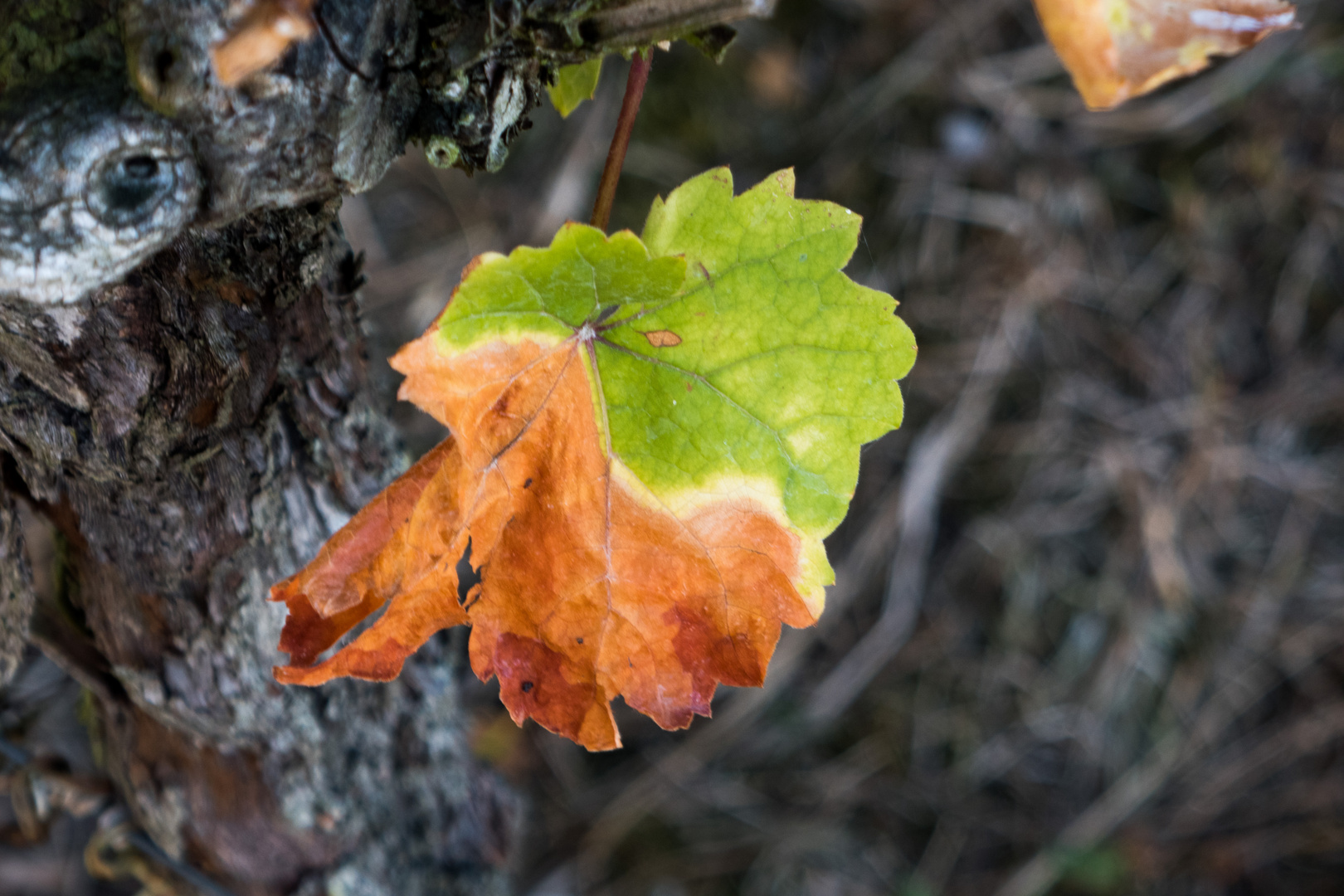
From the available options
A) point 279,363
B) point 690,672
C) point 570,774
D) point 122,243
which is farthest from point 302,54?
point 570,774

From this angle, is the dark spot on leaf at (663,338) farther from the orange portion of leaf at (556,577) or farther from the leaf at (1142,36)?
the leaf at (1142,36)

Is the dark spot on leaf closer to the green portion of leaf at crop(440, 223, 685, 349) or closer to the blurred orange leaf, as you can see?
the green portion of leaf at crop(440, 223, 685, 349)

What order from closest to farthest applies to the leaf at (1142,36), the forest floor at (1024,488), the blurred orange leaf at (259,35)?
1. the blurred orange leaf at (259,35)
2. the leaf at (1142,36)
3. the forest floor at (1024,488)

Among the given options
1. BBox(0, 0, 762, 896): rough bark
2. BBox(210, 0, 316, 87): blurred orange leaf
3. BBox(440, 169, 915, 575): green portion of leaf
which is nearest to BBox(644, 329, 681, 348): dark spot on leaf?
BBox(440, 169, 915, 575): green portion of leaf

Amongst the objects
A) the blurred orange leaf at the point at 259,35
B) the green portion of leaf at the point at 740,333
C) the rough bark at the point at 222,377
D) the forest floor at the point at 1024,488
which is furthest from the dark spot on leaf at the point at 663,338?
the forest floor at the point at 1024,488

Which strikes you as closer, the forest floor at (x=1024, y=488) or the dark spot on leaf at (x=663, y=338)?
the dark spot on leaf at (x=663, y=338)

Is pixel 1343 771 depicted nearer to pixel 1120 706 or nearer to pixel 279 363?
pixel 1120 706

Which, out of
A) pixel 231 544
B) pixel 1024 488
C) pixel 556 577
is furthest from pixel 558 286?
pixel 1024 488
